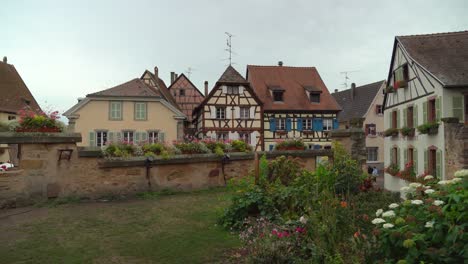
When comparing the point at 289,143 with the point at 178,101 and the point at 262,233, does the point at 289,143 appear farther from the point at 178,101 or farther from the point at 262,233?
the point at 178,101

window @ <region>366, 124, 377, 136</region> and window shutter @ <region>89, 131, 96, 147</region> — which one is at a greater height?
window @ <region>366, 124, 377, 136</region>

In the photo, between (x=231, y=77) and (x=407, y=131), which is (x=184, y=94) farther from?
(x=407, y=131)

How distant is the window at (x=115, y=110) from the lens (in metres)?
26.3

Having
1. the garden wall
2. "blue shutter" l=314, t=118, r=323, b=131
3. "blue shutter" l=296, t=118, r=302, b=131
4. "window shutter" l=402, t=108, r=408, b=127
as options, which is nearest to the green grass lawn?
the garden wall

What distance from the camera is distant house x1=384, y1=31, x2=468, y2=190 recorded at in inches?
624

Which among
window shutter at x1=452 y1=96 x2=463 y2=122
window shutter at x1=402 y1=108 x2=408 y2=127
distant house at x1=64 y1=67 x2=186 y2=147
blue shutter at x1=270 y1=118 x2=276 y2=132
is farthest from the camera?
blue shutter at x1=270 y1=118 x2=276 y2=132

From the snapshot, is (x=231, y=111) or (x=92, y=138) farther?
(x=231, y=111)

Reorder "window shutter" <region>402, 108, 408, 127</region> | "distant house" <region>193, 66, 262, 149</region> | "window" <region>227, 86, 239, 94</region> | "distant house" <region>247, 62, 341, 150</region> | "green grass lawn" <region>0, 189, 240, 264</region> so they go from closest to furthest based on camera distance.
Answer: "green grass lawn" <region>0, 189, 240, 264</region> → "window shutter" <region>402, 108, 408, 127</region> → "distant house" <region>193, 66, 262, 149</region> → "window" <region>227, 86, 239, 94</region> → "distant house" <region>247, 62, 341, 150</region>

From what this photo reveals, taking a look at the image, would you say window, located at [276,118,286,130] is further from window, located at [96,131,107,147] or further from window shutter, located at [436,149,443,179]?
window shutter, located at [436,149,443,179]

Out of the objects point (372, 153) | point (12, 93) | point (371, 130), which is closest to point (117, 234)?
point (371, 130)

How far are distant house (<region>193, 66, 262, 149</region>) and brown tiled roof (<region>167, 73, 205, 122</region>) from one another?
Result: 7.53 m

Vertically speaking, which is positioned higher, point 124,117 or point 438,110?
point 124,117

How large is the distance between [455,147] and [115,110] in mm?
21749

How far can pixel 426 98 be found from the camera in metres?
17.5
